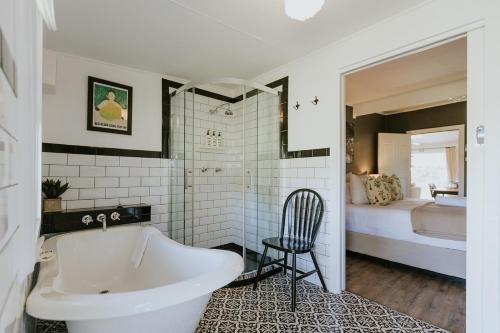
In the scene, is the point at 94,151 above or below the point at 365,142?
below

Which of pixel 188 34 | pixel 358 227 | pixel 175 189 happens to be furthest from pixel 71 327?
pixel 358 227

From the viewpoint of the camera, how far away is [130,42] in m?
2.33

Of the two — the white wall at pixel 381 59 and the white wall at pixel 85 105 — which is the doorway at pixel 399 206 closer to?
the white wall at pixel 381 59

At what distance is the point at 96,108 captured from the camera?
2.64 meters

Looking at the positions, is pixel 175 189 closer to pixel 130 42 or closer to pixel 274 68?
pixel 130 42

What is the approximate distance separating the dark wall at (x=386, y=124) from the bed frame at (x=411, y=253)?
174cm

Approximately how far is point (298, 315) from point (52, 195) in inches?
92.7

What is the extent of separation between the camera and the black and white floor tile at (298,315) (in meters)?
1.83

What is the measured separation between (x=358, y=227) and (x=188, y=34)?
2.99 meters

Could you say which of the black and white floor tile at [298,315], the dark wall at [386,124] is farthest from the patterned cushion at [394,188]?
the black and white floor tile at [298,315]

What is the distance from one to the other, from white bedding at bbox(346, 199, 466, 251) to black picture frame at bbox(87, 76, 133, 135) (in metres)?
3.01

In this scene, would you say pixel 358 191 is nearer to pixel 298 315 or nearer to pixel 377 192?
pixel 377 192

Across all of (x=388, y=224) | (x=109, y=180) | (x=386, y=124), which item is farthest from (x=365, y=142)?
(x=109, y=180)

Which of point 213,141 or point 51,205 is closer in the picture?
point 51,205
